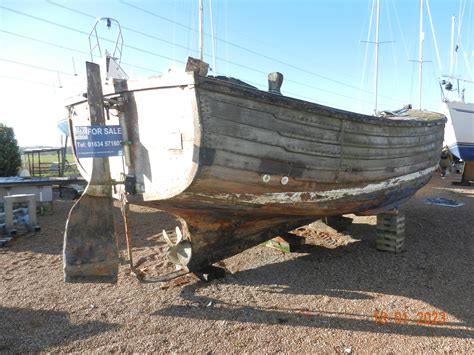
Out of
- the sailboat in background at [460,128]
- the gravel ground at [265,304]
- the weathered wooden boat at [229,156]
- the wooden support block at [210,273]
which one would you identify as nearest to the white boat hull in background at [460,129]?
Answer: the sailboat in background at [460,128]

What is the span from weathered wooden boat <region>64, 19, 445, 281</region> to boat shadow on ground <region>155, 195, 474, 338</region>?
1.81 ft

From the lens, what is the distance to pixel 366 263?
5008 millimetres

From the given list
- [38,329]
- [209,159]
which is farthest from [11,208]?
[209,159]

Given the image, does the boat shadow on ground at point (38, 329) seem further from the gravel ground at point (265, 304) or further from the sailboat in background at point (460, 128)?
the sailboat in background at point (460, 128)

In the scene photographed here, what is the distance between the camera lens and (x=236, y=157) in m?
3.12

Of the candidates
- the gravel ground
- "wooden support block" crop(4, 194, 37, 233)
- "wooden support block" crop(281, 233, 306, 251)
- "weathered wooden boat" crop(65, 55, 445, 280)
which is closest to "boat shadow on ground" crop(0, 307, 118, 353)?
the gravel ground

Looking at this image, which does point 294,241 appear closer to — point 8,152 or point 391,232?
point 391,232

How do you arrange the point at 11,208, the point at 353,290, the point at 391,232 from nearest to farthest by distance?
the point at 353,290 → the point at 391,232 → the point at 11,208

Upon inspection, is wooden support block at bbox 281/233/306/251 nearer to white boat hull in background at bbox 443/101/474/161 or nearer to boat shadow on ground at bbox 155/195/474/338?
boat shadow on ground at bbox 155/195/474/338

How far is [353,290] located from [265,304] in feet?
3.65

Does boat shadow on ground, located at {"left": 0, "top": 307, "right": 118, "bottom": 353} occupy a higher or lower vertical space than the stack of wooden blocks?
lower

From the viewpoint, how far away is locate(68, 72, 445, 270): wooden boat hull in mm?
3000

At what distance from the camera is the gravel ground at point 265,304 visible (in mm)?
3096

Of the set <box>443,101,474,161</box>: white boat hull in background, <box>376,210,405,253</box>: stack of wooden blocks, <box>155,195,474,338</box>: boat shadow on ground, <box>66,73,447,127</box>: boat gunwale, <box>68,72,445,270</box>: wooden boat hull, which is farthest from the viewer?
<box>443,101,474,161</box>: white boat hull in background
